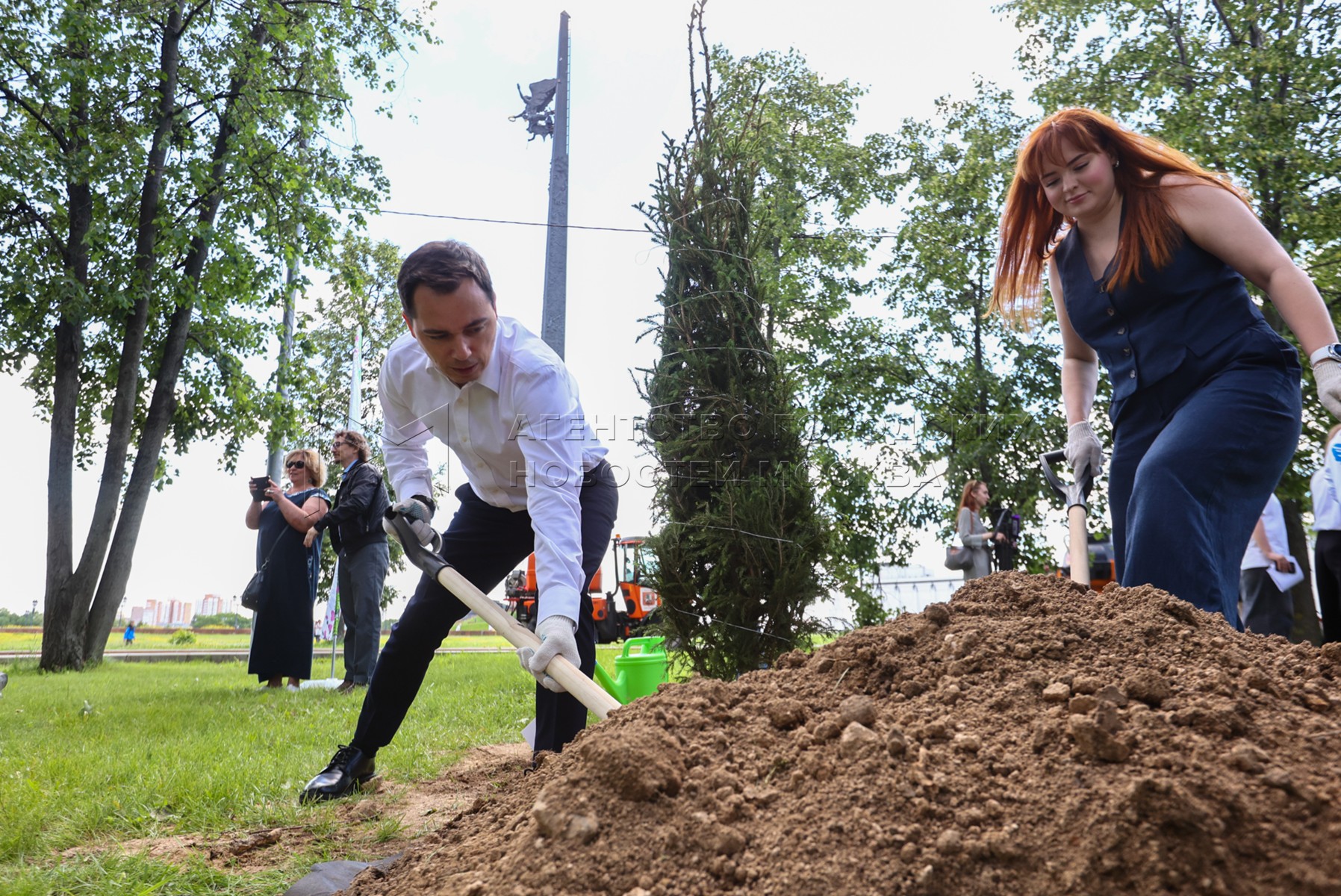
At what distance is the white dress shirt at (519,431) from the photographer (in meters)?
2.62

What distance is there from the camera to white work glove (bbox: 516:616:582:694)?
7.63 ft

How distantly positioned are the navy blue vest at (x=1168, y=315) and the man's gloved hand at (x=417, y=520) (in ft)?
7.26

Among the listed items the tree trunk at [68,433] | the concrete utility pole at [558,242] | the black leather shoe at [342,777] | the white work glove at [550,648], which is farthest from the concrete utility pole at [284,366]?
the white work glove at [550,648]

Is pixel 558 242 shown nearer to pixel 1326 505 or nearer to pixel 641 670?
pixel 641 670

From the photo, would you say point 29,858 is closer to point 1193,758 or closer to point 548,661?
point 548,661

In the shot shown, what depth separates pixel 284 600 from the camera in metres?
6.80

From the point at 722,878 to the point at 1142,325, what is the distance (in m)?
1.90

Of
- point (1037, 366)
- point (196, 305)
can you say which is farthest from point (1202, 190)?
point (1037, 366)

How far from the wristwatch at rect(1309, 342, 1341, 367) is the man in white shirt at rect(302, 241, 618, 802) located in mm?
1987

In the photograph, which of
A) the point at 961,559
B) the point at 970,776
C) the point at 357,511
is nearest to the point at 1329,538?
the point at 961,559

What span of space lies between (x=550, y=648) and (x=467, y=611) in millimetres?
892

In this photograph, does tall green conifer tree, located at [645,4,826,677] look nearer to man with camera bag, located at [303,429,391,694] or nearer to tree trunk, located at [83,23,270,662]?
man with camera bag, located at [303,429,391,694]

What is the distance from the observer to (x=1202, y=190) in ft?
7.63

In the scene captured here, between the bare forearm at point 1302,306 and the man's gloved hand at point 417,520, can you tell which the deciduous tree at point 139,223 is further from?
the bare forearm at point 1302,306
